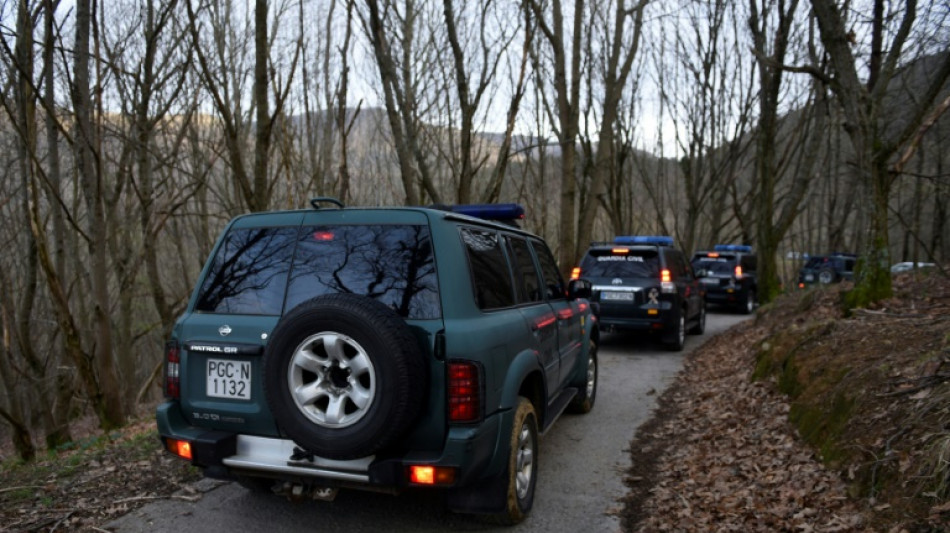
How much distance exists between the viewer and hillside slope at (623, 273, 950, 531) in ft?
11.1

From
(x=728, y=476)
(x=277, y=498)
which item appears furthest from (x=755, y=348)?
(x=277, y=498)

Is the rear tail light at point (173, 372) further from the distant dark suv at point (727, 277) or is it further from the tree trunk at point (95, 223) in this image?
the distant dark suv at point (727, 277)

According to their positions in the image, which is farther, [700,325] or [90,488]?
[700,325]

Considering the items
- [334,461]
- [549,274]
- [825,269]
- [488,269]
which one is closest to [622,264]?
Answer: [549,274]

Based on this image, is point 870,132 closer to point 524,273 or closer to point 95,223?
point 524,273

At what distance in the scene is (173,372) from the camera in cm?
351

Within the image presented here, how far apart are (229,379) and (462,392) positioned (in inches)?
53.3

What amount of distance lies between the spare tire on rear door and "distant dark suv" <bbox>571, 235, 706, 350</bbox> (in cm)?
753

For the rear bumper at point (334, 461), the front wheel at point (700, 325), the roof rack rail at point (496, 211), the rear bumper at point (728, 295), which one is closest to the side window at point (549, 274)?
the roof rack rail at point (496, 211)

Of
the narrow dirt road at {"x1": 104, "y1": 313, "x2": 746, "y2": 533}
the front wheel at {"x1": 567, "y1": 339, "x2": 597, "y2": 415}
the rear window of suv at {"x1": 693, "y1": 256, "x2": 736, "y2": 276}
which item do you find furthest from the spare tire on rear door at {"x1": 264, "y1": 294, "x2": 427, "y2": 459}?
the rear window of suv at {"x1": 693, "y1": 256, "x2": 736, "y2": 276}

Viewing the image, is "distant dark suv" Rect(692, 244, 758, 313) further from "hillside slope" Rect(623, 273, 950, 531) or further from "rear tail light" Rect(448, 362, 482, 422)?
"rear tail light" Rect(448, 362, 482, 422)

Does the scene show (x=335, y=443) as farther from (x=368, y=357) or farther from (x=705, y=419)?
(x=705, y=419)

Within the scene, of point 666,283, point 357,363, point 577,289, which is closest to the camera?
point 357,363

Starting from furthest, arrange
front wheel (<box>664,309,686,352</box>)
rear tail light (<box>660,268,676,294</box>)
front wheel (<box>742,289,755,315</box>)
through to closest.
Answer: front wheel (<box>742,289,755,315</box>) → front wheel (<box>664,309,686,352</box>) → rear tail light (<box>660,268,676,294</box>)
